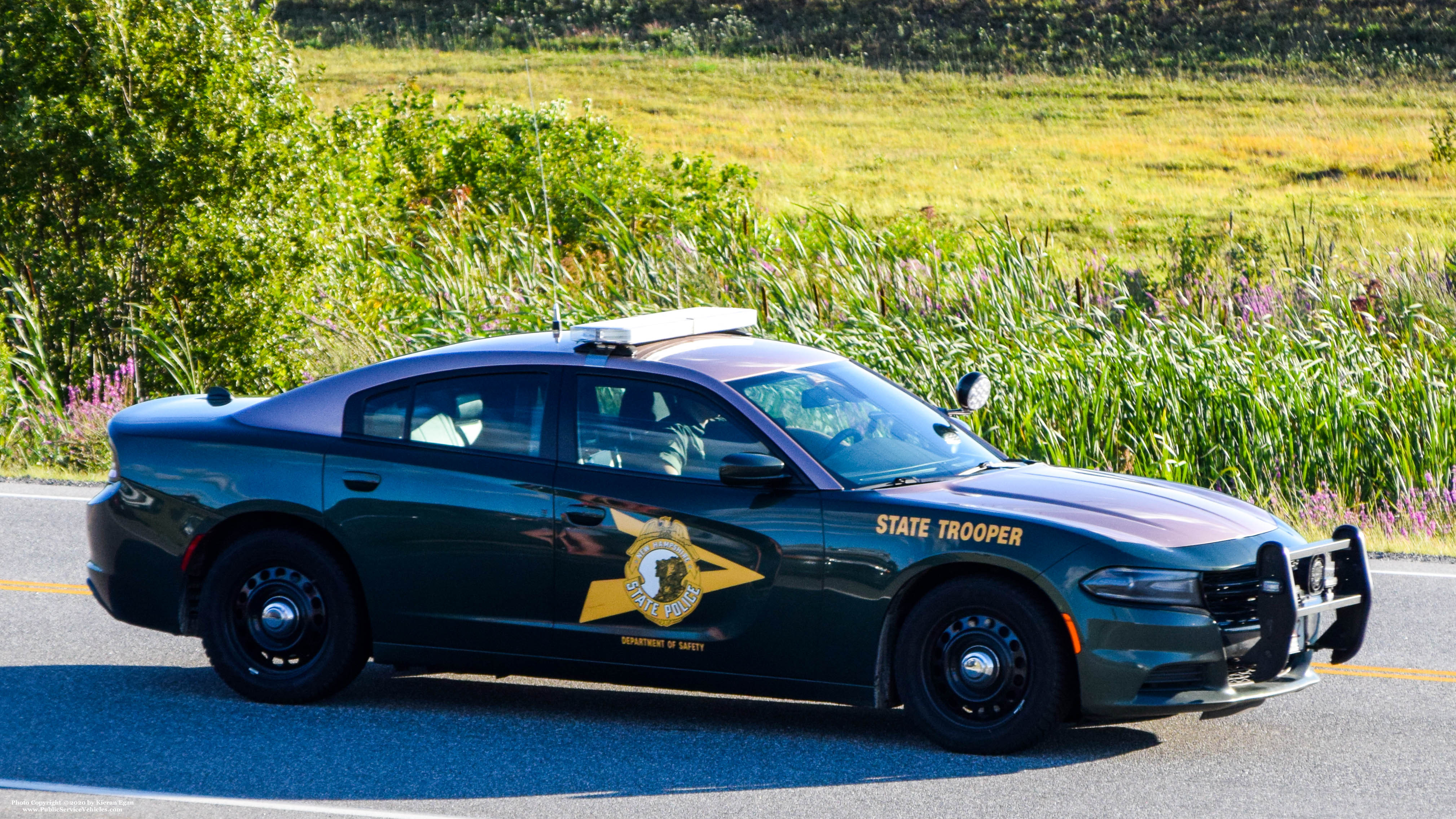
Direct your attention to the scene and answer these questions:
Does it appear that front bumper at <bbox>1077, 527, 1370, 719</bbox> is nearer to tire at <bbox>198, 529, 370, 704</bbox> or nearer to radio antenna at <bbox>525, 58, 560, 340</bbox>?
radio antenna at <bbox>525, 58, 560, 340</bbox>

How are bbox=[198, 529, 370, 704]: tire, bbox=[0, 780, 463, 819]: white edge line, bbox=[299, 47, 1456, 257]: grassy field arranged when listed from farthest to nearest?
bbox=[299, 47, 1456, 257]: grassy field
bbox=[198, 529, 370, 704]: tire
bbox=[0, 780, 463, 819]: white edge line

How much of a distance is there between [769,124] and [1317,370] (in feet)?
Result: 133

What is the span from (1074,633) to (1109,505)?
1.96ft

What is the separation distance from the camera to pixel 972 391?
763 centimetres

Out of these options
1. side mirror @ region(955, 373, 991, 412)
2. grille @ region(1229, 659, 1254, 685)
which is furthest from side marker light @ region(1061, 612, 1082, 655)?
side mirror @ region(955, 373, 991, 412)

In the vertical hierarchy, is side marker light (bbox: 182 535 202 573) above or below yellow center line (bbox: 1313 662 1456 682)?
above

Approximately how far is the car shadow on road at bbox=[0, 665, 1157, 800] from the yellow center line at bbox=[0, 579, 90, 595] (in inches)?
70.3

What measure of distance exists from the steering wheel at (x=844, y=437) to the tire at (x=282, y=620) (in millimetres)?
2085

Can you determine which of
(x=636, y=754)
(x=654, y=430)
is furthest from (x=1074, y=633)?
(x=654, y=430)

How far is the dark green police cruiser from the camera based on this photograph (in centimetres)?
611

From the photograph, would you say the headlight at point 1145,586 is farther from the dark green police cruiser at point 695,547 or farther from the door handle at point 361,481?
the door handle at point 361,481

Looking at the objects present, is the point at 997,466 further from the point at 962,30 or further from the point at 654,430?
the point at 962,30

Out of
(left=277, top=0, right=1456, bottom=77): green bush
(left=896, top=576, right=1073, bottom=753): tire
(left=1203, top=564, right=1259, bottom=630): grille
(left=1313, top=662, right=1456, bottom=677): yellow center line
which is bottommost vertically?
(left=1313, top=662, right=1456, bottom=677): yellow center line

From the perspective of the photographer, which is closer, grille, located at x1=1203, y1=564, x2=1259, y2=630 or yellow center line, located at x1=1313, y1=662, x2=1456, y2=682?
grille, located at x1=1203, y1=564, x2=1259, y2=630
